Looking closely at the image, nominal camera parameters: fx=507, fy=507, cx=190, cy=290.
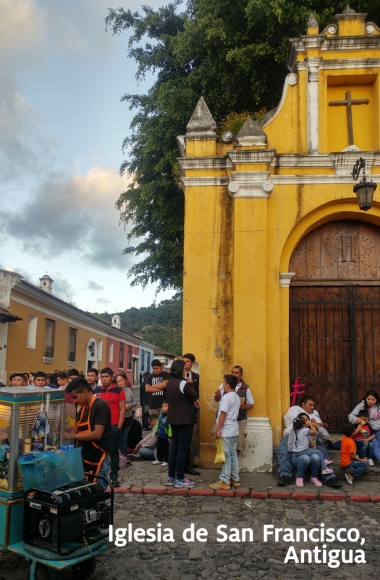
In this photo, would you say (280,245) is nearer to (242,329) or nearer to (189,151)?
(242,329)

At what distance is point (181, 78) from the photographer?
1517 centimetres

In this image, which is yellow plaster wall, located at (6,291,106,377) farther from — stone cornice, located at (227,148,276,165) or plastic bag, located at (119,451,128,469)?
stone cornice, located at (227,148,276,165)

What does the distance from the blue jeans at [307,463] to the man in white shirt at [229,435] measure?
913mm

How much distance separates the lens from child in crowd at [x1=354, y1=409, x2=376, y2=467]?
7637 millimetres

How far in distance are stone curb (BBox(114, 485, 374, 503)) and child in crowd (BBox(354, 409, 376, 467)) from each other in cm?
100

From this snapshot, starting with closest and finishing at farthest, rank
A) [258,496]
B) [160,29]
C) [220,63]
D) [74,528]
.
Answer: [74,528] < [258,496] < [220,63] < [160,29]

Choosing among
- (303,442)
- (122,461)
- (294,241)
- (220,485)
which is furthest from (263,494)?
(294,241)

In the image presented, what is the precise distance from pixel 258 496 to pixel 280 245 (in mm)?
4014

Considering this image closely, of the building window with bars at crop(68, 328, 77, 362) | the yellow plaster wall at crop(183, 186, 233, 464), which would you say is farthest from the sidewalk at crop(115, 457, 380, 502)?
the building window with bars at crop(68, 328, 77, 362)

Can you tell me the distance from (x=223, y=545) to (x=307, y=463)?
2.49 metres

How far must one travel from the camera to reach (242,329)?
821 centimetres

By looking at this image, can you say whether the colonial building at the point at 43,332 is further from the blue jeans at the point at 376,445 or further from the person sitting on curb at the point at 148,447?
the blue jeans at the point at 376,445

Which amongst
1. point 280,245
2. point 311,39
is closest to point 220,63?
point 311,39

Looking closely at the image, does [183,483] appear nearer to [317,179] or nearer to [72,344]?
[317,179]
